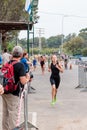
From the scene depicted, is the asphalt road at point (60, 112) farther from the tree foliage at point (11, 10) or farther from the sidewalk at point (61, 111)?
the tree foliage at point (11, 10)

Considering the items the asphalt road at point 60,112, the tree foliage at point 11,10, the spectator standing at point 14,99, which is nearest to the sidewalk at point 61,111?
the asphalt road at point 60,112

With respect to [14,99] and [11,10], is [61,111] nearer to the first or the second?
[14,99]

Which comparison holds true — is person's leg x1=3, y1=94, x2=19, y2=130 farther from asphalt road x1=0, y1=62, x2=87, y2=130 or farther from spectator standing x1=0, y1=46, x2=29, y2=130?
asphalt road x1=0, y1=62, x2=87, y2=130

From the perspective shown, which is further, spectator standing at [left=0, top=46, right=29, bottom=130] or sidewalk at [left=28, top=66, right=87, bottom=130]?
sidewalk at [left=28, top=66, right=87, bottom=130]

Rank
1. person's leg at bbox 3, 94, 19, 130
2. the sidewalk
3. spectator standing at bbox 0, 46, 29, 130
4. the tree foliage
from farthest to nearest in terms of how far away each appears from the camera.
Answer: the tree foliage → the sidewalk → person's leg at bbox 3, 94, 19, 130 → spectator standing at bbox 0, 46, 29, 130

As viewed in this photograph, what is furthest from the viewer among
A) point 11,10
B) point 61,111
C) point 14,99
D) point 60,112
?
point 11,10

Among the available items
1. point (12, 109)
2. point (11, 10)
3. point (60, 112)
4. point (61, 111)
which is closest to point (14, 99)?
point (12, 109)

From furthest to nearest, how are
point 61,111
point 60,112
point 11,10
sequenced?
point 11,10 < point 61,111 < point 60,112

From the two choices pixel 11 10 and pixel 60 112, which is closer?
pixel 60 112

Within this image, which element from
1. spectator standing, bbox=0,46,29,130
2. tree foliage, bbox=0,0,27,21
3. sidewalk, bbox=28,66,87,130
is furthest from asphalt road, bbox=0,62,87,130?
tree foliage, bbox=0,0,27,21

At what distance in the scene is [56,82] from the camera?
48.4 feet

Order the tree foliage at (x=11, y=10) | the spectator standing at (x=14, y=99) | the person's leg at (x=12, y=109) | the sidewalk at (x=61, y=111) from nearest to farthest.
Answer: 1. the spectator standing at (x=14, y=99)
2. the person's leg at (x=12, y=109)
3. the sidewalk at (x=61, y=111)
4. the tree foliage at (x=11, y=10)

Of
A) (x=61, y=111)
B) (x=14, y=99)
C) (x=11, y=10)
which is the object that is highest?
(x=11, y=10)

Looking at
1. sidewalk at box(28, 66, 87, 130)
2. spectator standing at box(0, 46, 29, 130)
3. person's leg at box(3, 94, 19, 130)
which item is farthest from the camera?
sidewalk at box(28, 66, 87, 130)
